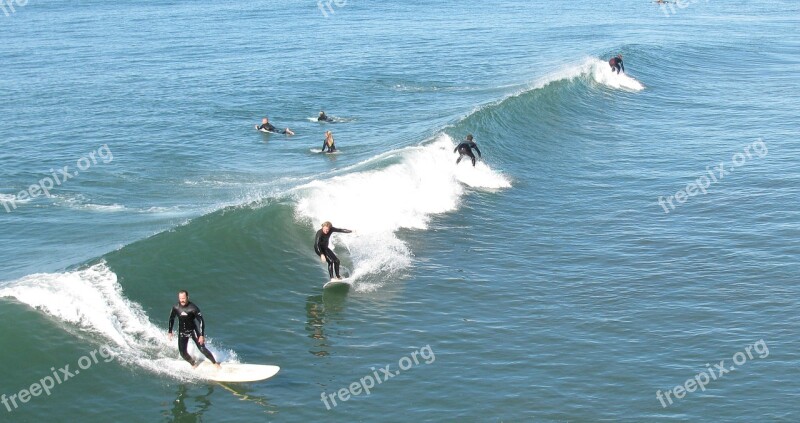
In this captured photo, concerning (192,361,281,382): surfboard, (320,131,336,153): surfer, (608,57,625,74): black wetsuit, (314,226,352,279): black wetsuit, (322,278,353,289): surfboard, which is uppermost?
(608,57,625,74): black wetsuit

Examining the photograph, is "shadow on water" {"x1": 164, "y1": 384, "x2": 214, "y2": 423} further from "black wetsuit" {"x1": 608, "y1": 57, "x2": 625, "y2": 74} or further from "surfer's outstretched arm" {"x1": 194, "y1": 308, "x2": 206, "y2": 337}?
"black wetsuit" {"x1": 608, "y1": 57, "x2": 625, "y2": 74}

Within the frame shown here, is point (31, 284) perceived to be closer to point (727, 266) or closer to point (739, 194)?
point (727, 266)

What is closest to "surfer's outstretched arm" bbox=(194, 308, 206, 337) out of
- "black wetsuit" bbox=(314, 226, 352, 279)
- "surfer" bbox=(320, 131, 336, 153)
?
"black wetsuit" bbox=(314, 226, 352, 279)

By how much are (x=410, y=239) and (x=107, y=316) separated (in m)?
11.0

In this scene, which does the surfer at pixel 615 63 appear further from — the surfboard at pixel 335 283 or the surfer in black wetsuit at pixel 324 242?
the surfer in black wetsuit at pixel 324 242

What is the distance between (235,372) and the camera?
19328mm

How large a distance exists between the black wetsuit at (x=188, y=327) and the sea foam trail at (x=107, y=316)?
50 centimetres

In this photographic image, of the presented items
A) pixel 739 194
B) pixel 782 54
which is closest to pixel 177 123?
pixel 739 194

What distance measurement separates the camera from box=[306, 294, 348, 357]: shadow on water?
21.5 metres

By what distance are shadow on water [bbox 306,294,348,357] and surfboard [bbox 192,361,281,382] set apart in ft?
5.64

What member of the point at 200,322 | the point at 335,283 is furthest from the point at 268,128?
the point at 200,322

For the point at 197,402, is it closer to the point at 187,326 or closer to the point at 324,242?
the point at 187,326

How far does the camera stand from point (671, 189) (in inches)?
1379

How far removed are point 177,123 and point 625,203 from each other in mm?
25715
